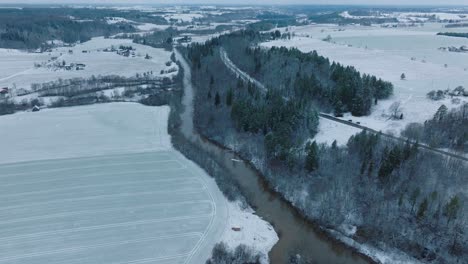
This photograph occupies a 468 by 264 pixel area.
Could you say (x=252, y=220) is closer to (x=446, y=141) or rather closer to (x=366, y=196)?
(x=366, y=196)

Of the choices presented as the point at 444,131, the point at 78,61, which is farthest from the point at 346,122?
the point at 78,61


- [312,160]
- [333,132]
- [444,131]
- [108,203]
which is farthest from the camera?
[333,132]

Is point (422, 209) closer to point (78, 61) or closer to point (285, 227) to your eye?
point (285, 227)

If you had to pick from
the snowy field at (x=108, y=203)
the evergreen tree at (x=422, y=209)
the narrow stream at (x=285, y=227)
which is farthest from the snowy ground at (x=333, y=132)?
the snowy field at (x=108, y=203)

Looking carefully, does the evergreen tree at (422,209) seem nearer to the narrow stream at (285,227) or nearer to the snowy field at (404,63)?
the narrow stream at (285,227)

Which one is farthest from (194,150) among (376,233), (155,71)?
(155,71)
